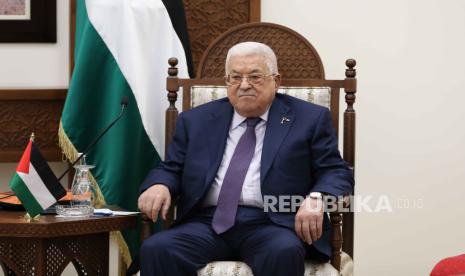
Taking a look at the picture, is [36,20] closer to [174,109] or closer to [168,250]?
[174,109]

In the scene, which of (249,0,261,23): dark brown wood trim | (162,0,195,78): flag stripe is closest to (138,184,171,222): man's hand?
(162,0,195,78): flag stripe

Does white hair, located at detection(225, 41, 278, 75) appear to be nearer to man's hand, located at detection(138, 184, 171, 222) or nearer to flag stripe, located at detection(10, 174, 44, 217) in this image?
man's hand, located at detection(138, 184, 171, 222)

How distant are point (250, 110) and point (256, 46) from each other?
26cm

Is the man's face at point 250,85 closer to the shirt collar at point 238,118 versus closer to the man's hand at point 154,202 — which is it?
the shirt collar at point 238,118

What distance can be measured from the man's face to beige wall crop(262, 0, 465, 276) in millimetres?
1050

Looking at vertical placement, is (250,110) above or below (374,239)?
above

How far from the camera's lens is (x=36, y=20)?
13.6ft

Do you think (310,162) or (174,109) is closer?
(310,162)

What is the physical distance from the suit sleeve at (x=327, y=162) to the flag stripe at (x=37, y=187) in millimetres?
1012

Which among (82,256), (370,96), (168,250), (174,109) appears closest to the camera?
(168,250)

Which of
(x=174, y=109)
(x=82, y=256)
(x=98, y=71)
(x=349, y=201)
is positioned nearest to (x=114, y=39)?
(x=98, y=71)

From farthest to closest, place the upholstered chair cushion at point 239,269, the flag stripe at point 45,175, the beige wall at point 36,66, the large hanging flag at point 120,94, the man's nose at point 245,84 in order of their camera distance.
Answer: the beige wall at point 36,66, the large hanging flag at point 120,94, the man's nose at point 245,84, the flag stripe at point 45,175, the upholstered chair cushion at point 239,269

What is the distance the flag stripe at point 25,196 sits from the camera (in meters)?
3.02

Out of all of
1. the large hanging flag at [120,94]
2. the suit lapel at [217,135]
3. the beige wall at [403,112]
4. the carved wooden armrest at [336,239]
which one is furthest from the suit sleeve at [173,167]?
the beige wall at [403,112]
